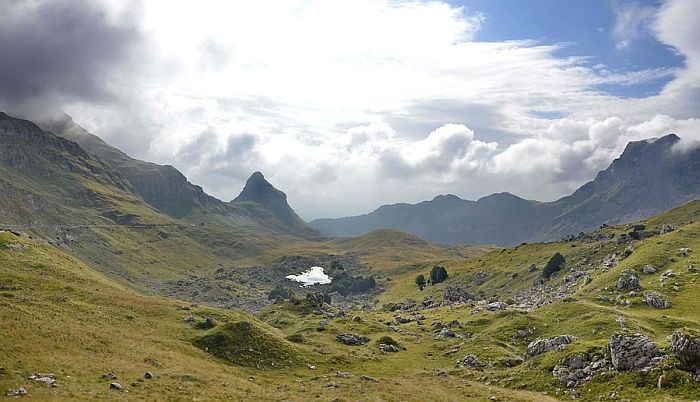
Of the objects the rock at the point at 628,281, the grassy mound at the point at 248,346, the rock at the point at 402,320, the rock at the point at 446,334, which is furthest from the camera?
the rock at the point at 402,320

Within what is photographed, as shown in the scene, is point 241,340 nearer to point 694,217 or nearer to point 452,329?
point 452,329

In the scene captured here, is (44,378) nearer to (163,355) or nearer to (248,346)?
(163,355)

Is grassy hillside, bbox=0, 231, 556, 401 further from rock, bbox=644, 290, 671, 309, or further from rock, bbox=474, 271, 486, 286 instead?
rock, bbox=474, 271, 486, 286

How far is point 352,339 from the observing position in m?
85.4

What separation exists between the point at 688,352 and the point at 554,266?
106201mm

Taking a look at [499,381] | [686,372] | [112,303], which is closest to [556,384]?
[499,381]

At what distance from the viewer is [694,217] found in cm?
17850

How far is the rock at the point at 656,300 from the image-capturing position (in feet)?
292

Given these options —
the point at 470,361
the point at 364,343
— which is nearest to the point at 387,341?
the point at 364,343

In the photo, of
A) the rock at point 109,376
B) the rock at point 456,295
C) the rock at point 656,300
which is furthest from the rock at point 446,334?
the rock at point 109,376

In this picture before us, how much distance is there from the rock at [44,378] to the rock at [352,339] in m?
51.9

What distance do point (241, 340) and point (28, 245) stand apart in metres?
71.7

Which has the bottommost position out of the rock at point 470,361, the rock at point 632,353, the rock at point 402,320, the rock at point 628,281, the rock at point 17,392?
the rock at point 470,361

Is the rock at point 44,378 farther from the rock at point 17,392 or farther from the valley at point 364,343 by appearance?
the rock at point 17,392
